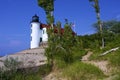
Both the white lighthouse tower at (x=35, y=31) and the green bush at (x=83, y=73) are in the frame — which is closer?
the green bush at (x=83, y=73)

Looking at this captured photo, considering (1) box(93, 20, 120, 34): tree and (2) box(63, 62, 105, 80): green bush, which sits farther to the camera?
(1) box(93, 20, 120, 34): tree

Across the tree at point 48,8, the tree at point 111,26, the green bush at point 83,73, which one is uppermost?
the tree at point 111,26

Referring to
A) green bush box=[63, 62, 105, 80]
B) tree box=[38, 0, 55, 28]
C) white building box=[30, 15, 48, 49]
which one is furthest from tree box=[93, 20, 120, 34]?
green bush box=[63, 62, 105, 80]

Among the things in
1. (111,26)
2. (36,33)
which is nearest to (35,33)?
(36,33)

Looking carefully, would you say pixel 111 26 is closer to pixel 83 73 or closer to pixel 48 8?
pixel 48 8

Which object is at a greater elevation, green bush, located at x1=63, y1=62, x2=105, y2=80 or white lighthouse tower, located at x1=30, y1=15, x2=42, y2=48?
white lighthouse tower, located at x1=30, y1=15, x2=42, y2=48

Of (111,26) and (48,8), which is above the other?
(111,26)

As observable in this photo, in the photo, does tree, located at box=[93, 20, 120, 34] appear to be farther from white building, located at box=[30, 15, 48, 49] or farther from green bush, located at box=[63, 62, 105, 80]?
green bush, located at box=[63, 62, 105, 80]

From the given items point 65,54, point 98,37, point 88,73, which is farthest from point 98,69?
point 98,37

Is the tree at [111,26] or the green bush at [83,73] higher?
the tree at [111,26]

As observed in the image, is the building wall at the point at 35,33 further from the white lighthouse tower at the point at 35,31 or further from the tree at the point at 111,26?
the tree at the point at 111,26

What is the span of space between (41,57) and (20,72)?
7.05m

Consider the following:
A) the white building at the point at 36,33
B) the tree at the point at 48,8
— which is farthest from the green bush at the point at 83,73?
the white building at the point at 36,33

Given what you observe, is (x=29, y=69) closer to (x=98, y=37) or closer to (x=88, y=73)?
(x=88, y=73)
